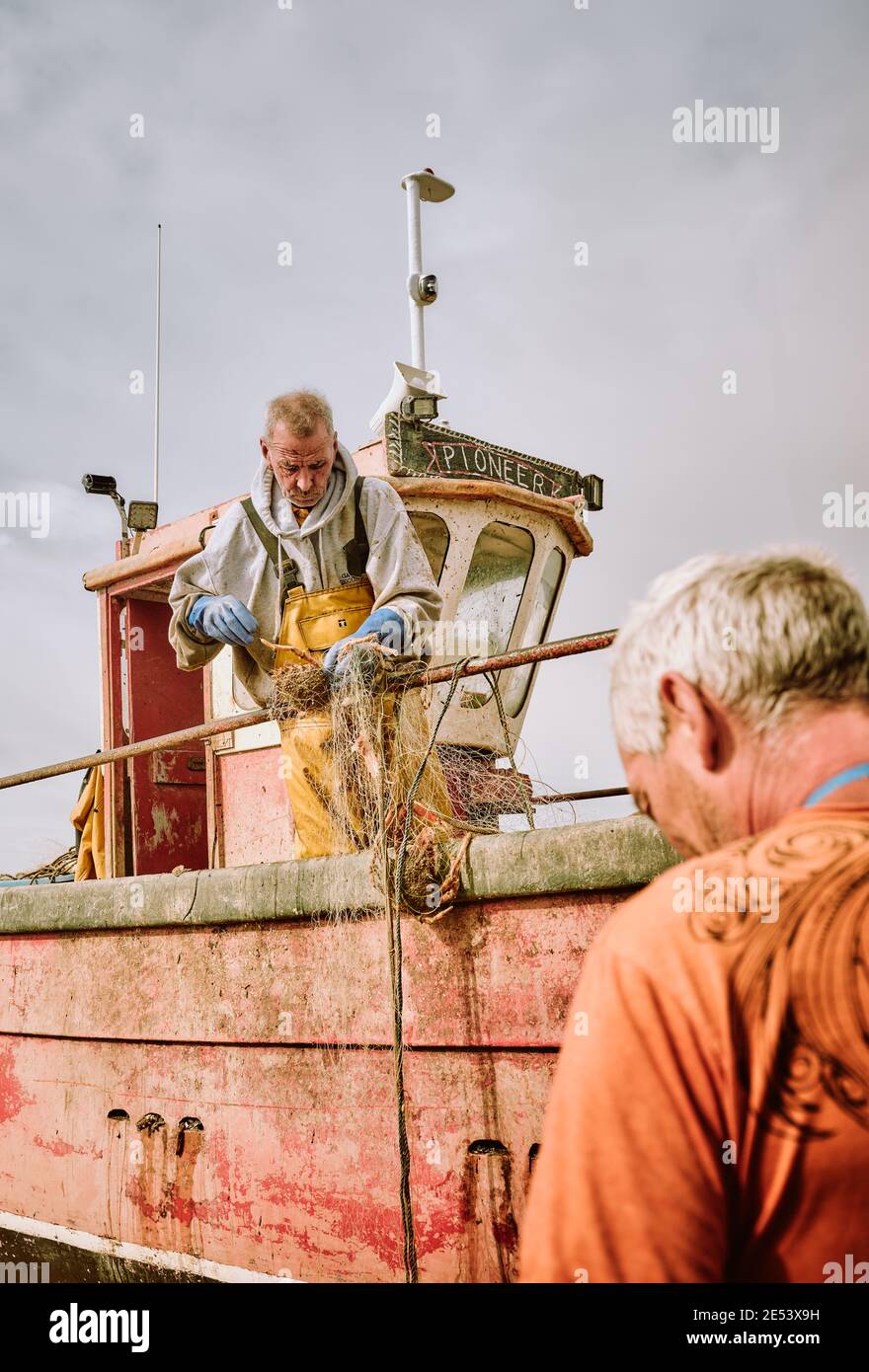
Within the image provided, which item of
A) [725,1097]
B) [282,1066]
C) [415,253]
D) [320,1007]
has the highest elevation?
[415,253]

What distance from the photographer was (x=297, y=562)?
3889 millimetres

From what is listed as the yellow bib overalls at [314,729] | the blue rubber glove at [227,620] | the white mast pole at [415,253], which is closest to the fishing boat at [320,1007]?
the yellow bib overalls at [314,729]

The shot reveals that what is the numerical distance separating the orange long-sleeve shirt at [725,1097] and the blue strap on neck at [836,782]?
0.09 m

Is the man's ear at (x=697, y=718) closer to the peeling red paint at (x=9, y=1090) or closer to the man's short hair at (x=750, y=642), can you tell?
the man's short hair at (x=750, y=642)

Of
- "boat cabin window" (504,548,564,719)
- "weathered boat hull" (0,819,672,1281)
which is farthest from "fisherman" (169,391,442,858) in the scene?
"boat cabin window" (504,548,564,719)

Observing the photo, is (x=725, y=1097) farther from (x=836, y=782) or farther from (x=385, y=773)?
(x=385, y=773)

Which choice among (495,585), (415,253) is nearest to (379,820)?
(495,585)

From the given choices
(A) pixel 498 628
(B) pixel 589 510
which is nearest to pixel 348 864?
(A) pixel 498 628

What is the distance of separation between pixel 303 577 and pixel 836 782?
297 cm

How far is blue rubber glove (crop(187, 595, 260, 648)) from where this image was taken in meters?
3.76

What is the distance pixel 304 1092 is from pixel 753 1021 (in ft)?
9.41

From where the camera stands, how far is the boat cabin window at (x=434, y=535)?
18.4ft

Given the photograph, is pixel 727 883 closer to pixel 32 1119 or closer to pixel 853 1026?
pixel 853 1026

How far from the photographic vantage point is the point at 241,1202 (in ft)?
12.4
